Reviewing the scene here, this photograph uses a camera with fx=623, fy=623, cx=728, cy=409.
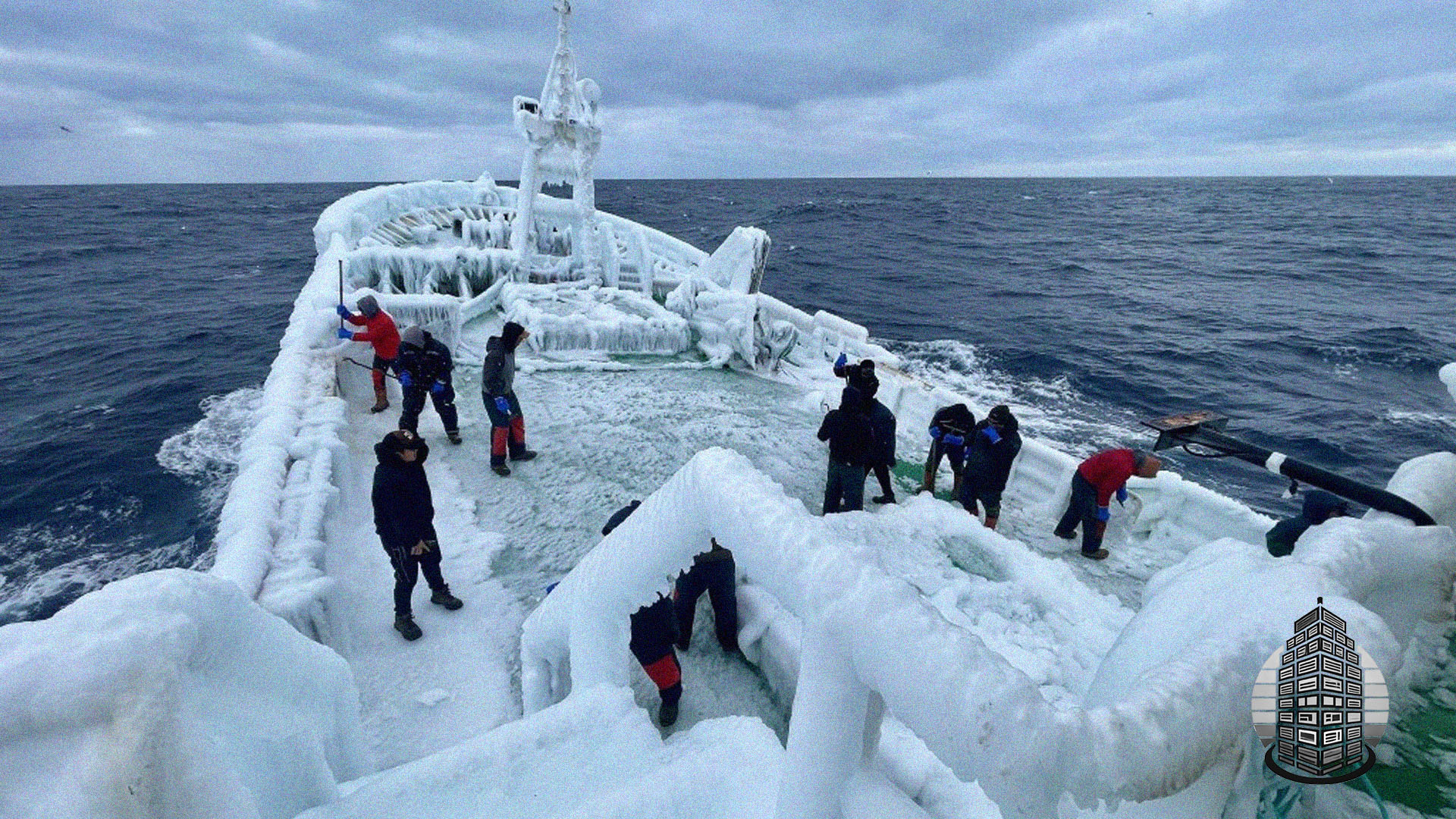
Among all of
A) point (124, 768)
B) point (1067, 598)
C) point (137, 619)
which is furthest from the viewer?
point (1067, 598)

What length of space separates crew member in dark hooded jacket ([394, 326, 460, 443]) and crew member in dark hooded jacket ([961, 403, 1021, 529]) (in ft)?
19.0

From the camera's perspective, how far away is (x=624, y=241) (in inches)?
721

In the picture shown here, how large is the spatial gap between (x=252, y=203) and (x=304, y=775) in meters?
107

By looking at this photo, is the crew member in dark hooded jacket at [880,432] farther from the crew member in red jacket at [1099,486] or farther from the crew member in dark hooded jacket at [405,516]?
the crew member in dark hooded jacket at [405,516]

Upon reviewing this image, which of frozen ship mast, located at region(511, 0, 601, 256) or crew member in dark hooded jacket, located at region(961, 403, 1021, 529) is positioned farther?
frozen ship mast, located at region(511, 0, 601, 256)

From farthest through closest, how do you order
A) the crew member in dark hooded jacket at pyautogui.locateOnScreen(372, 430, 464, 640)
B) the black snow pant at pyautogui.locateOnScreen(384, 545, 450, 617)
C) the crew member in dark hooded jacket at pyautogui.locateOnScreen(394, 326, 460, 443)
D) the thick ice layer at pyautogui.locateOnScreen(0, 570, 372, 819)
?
the crew member in dark hooded jacket at pyautogui.locateOnScreen(394, 326, 460, 443) → the black snow pant at pyautogui.locateOnScreen(384, 545, 450, 617) → the crew member in dark hooded jacket at pyautogui.locateOnScreen(372, 430, 464, 640) → the thick ice layer at pyautogui.locateOnScreen(0, 570, 372, 819)

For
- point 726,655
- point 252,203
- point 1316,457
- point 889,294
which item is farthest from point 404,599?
point 252,203

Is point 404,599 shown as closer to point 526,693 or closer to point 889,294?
point 526,693

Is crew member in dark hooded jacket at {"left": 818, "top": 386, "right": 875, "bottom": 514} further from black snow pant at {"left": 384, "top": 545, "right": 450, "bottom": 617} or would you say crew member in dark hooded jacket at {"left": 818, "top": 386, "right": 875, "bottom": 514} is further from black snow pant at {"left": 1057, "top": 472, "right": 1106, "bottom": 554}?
black snow pant at {"left": 384, "top": 545, "right": 450, "bottom": 617}

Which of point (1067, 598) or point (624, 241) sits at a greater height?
point (624, 241)

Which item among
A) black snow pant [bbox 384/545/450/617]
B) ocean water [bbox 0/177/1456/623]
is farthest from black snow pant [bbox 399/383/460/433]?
ocean water [bbox 0/177/1456/623]

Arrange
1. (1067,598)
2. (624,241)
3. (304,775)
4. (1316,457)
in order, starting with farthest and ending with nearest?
(624,241) → (1316,457) → (1067,598) → (304,775)

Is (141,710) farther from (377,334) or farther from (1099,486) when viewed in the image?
(377,334)

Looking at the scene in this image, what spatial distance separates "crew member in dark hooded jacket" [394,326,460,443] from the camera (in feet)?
22.9
